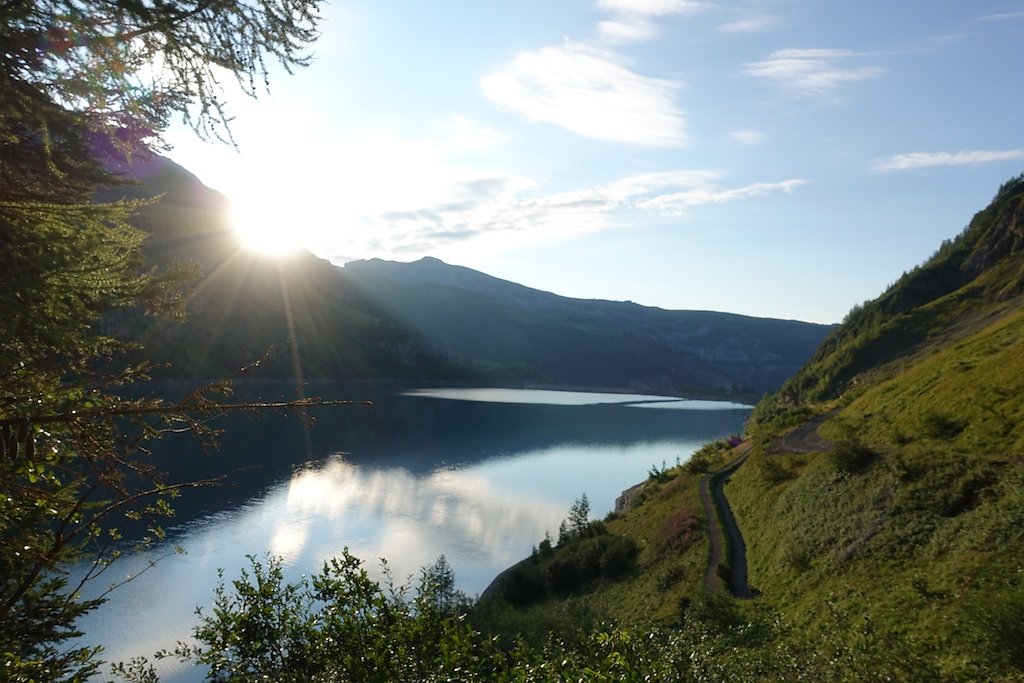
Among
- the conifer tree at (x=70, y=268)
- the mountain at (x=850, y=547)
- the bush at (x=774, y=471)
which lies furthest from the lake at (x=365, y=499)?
the bush at (x=774, y=471)

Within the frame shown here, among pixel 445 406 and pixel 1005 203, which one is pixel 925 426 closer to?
pixel 1005 203

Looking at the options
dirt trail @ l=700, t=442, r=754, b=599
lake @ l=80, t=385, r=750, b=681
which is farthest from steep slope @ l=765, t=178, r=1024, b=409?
dirt trail @ l=700, t=442, r=754, b=599

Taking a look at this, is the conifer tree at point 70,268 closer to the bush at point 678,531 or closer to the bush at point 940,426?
the bush at point 678,531

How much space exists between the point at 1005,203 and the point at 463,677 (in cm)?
14394

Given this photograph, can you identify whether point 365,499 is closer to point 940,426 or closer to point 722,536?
point 722,536

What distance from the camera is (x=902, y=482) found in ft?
98.9

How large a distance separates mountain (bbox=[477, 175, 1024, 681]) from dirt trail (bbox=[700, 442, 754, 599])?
0.71 feet

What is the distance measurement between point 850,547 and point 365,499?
6084 centimetres

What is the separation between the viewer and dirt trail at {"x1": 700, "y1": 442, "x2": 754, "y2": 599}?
32750 millimetres

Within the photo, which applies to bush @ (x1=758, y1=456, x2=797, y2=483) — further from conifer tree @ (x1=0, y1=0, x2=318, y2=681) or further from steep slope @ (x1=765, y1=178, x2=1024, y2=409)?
conifer tree @ (x1=0, y1=0, x2=318, y2=681)

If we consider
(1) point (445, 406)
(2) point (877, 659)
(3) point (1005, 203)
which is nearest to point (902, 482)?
(2) point (877, 659)

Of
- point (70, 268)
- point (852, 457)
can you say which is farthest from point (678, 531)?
point (70, 268)

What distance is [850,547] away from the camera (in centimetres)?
2761

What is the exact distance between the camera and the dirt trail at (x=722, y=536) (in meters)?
32.8
